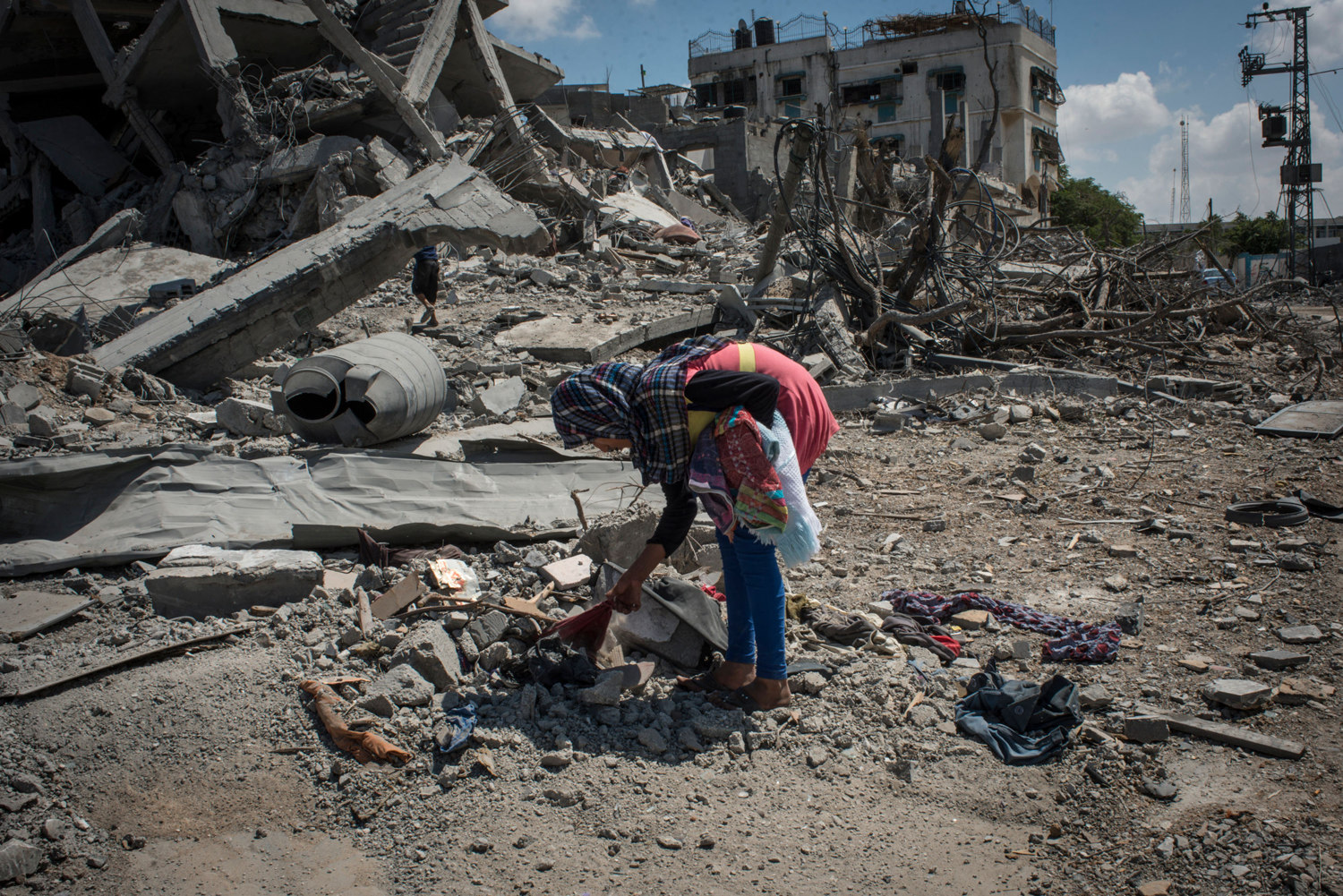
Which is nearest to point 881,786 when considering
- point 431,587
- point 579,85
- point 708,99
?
point 431,587

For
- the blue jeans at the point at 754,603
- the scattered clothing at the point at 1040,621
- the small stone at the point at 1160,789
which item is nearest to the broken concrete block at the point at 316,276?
the scattered clothing at the point at 1040,621

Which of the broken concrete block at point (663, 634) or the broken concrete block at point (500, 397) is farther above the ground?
the broken concrete block at point (500, 397)

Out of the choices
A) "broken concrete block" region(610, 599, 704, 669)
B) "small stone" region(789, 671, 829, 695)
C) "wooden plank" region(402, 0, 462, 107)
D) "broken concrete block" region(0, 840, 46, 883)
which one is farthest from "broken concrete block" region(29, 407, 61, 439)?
"wooden plank" region(402, 0, 462, 107)

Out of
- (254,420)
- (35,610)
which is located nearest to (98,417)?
(254,420)

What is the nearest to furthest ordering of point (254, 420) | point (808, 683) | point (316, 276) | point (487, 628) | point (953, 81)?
point (808, 683) < point (487, 628) < point (254, 420) < point (316, 276) < point (953, 81)

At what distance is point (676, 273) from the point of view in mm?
12453

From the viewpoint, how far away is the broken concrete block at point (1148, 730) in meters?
2.45

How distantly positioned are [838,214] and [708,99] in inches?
1426

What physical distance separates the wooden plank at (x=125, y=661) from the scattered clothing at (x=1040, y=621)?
8.70 feet

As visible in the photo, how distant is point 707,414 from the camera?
240cm

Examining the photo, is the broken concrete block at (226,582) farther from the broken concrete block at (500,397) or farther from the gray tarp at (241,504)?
the broken concrete block at (500,397)

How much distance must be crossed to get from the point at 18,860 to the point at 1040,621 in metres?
3.40

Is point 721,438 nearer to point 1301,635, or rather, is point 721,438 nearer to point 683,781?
point 683,781

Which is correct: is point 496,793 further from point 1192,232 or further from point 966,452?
point 1192,232
